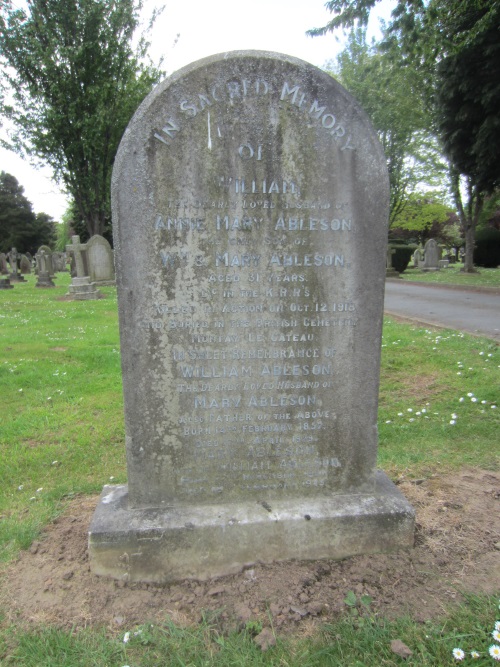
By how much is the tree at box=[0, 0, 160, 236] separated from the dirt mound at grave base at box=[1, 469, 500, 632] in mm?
19942

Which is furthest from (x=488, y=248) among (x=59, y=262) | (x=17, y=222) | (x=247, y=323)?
(x=17, y=222)

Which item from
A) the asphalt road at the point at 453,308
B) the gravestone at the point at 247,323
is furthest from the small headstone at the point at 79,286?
the gravestone at the point at 247,323

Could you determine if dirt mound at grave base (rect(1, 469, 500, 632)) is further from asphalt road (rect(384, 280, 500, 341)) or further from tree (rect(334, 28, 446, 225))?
tree (rect(334, 28, 446, 225))

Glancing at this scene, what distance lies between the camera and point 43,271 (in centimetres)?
2145

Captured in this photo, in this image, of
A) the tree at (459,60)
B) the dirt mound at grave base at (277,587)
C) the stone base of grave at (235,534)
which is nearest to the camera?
the dirt mound at grave base at (277,587)

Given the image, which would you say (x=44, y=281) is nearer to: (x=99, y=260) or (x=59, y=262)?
(x=99, y=260)

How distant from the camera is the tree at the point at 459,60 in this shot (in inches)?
383

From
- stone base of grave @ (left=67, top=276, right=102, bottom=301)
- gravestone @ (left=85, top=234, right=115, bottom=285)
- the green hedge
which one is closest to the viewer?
stone base of grave @ (left=67, top=276, right=102, bottom=301)

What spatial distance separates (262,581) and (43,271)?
71.8 feet

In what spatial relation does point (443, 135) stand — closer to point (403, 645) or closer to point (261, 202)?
point (261, 202)

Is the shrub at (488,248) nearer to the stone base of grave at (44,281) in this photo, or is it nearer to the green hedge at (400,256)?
the green hedge at (400,256)

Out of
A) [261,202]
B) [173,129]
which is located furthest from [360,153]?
[173,129]

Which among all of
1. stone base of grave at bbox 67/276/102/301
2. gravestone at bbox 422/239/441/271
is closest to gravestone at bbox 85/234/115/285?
stone base of grave at bbox 67/276/102/301

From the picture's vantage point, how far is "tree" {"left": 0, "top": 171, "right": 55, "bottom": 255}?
52.6 meters
